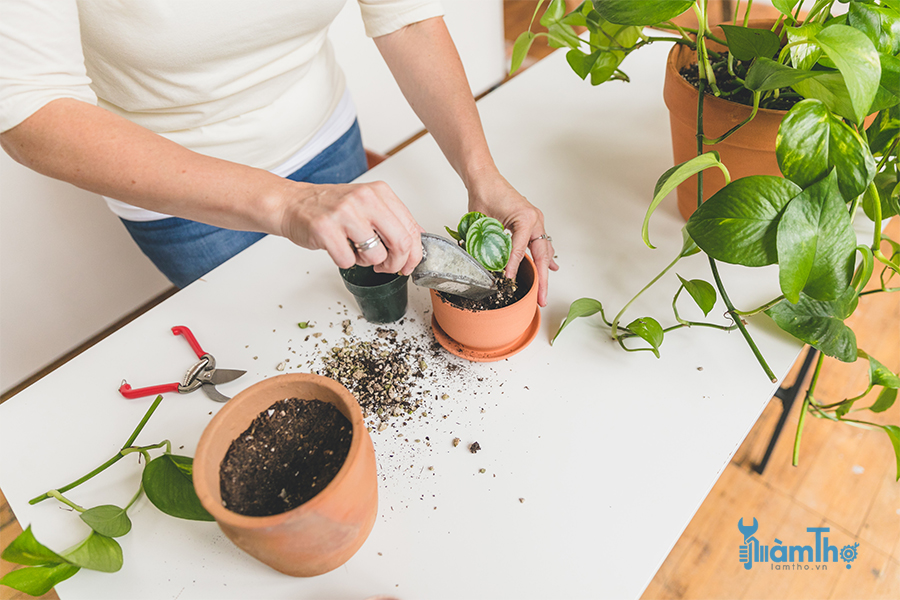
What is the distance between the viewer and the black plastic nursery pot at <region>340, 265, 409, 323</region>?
718 millimetres

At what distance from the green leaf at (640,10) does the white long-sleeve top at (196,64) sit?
1.55ft

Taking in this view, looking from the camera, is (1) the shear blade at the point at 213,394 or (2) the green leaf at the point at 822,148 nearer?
(2) the green leaf at the point at 822,148

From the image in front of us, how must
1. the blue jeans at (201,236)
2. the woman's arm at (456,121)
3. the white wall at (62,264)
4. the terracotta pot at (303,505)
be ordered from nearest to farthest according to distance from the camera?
the terracotta pot at (303,505)
the woman's arm at (456,121)
the blue jeans at (201,236)
the white wall at (62,264)

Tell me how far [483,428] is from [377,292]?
0.22 m

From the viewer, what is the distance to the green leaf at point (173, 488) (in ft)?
1.89

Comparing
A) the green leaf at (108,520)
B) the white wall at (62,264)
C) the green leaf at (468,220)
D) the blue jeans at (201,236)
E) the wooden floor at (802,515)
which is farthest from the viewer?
the white wall at (62,264)

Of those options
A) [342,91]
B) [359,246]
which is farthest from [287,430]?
[342,91]

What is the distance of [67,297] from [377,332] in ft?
4.27

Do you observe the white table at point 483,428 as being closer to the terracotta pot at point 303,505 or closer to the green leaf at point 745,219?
the terracotta pot at point 303,505

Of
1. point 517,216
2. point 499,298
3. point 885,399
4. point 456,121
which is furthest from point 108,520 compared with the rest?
point 885,399

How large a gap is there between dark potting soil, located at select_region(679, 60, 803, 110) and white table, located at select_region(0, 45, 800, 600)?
0.67 ft

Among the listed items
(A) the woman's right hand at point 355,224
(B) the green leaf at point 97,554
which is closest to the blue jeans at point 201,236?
(A) the woman's right hand at point 355,224

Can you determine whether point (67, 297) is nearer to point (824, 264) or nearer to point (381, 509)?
point (381, 509)

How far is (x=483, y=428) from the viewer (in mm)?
664
